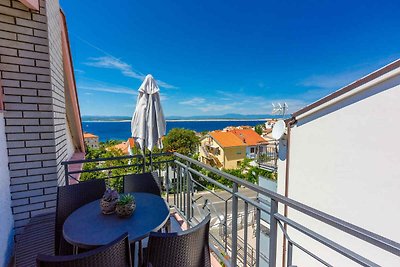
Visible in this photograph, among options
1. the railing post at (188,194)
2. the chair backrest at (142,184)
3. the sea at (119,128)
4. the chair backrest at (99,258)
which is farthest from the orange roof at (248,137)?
the chair backrest at (99,258)

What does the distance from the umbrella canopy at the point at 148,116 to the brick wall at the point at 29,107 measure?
1207 mm

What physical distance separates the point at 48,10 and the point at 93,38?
1703cm

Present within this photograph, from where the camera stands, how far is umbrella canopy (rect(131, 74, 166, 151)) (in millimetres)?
3438

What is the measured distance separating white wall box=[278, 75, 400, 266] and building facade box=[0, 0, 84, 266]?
18.1 feet

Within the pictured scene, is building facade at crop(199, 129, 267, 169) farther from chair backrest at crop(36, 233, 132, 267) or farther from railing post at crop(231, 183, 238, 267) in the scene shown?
chair backrest at crop(36, 233, 132, 267)

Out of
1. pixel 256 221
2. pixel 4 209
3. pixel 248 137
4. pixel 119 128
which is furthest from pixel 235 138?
pixel 119 128

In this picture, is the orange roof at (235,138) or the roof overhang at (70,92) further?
the orange roof at (235,138)

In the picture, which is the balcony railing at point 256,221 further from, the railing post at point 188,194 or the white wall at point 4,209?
the white wall at point 4,209

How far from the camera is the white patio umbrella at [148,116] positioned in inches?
135

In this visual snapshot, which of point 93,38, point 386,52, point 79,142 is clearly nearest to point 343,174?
point 79,142

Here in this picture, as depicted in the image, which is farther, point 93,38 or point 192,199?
point 93,38

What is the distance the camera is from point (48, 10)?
8.78 ft

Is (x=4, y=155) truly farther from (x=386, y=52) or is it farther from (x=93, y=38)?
(x=386, y=52)

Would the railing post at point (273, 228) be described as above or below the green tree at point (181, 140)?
above
